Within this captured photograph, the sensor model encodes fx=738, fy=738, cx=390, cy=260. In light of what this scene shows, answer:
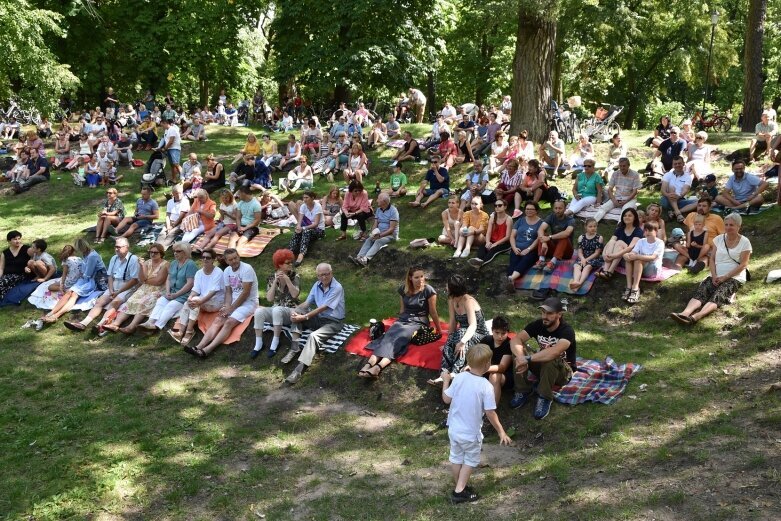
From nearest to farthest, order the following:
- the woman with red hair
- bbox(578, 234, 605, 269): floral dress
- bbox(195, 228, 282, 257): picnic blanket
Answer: the woman with red hair, bbox(578, 234, 605, 269): floral dress, bbox(195, 228, 282, 257): picnic blanket

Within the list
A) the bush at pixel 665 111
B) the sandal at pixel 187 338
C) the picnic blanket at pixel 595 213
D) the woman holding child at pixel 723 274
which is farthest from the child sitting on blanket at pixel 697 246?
the bush at pixel 665 111

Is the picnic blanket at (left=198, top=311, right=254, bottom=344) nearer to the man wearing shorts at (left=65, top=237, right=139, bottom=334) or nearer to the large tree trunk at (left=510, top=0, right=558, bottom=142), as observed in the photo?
the man wearing shorts at (left=65, top=237, right=139, bottom=334)

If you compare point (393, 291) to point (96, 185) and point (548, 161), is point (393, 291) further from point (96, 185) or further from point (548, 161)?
point (96, 185)

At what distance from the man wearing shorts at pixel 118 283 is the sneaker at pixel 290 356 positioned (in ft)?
11.7

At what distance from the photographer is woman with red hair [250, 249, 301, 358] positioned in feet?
32.8

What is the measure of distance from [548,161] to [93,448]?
10939 mm

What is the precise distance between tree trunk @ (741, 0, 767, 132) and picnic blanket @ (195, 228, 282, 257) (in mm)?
12205

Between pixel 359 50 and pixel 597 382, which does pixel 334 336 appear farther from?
pixel 359 50

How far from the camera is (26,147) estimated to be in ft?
68.5

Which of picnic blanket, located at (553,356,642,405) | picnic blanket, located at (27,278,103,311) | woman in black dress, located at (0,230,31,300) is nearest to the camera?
picnic blanket, located at (553,356,642,405)

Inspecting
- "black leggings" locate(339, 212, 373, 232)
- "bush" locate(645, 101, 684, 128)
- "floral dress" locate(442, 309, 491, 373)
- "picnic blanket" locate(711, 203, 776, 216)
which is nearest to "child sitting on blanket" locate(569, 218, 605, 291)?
"picnic blanket" locate(711, 203, 776, 216)

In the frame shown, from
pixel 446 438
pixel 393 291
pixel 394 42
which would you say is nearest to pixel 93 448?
pixel 446 438

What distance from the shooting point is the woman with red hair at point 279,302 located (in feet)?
32.8

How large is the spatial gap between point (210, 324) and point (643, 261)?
619 centimetres
